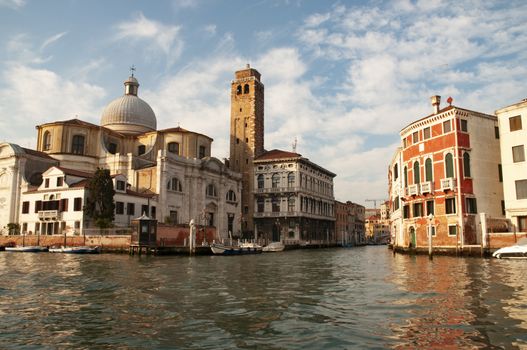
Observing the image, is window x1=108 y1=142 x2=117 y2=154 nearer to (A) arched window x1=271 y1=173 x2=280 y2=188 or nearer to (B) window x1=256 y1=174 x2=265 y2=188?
(B) window x1=256 y1=174 x2=265 y2=188

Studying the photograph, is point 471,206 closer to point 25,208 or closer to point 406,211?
point 406,211

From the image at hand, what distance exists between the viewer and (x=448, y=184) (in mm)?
29078

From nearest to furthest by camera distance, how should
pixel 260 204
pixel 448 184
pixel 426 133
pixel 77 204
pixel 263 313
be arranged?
1. pixel 263 313
2. pixel 448 184
3. pixel 426 133
4. pixel 77 204
5. pixel 260 204

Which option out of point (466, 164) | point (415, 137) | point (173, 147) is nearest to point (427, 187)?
point (466, 164)

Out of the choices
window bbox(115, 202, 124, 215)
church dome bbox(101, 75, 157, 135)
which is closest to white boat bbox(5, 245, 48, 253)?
window bbox(115, 202, 124, 215)

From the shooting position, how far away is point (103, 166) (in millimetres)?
46500

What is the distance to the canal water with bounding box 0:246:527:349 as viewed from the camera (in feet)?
23.4

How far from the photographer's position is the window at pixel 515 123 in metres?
Result: 27.8

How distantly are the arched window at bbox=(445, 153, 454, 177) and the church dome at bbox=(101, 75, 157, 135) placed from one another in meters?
36.3

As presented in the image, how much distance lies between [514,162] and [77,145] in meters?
39.6

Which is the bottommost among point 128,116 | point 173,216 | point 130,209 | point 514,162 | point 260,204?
point 173,216

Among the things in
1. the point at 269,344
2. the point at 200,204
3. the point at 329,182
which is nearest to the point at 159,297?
the point at 269,344

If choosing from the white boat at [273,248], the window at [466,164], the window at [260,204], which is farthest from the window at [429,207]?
the window at [260,204]

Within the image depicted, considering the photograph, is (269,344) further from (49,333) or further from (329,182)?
(329,182)
